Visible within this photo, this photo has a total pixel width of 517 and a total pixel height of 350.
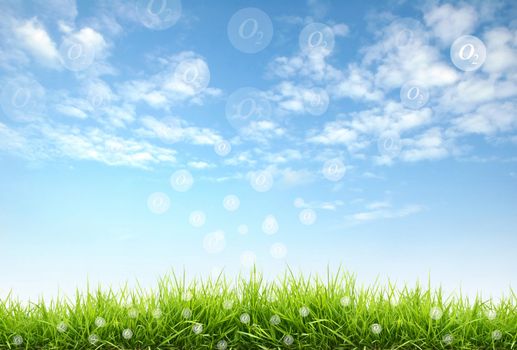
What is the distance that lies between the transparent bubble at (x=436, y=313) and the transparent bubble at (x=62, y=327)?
8.82ft

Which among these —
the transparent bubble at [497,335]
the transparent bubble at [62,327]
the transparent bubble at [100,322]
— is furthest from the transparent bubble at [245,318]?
the transparent bubble at [497,335]

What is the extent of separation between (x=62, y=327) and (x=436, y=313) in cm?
277

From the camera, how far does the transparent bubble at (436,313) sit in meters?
4.05

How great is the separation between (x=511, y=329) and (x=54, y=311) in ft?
11.5

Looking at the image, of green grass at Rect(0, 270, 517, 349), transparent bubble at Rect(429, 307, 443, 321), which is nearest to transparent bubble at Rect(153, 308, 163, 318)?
green grass at Rect(0, 270, 517, 349)

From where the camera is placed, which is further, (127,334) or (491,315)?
(491,315)

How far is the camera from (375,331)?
3914 mm

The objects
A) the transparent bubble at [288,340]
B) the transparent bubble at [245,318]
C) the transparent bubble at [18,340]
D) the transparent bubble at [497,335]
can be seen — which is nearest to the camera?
the transparent bubble at [288,340]

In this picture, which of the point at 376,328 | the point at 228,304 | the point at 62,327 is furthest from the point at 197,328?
the point at 376,328

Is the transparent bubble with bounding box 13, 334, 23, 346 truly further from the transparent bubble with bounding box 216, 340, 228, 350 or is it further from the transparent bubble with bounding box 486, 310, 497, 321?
the transparent bubble with bounding box 486, 310, 497, 321

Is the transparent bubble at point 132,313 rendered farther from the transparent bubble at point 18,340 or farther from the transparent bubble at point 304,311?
the transparent bubble at point 304,311

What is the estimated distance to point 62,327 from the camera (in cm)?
412

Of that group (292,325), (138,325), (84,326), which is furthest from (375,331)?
(84,326)

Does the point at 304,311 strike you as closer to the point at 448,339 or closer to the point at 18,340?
the point at 448,339
